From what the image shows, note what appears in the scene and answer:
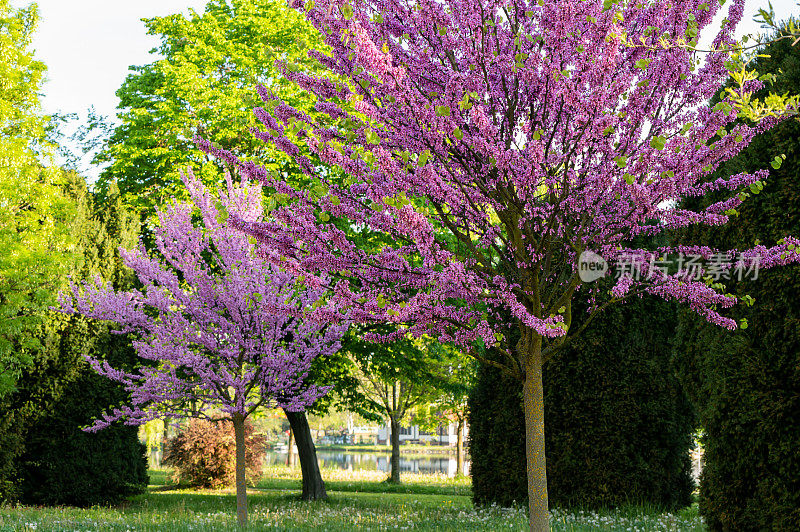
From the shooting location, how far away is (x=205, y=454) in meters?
21.8

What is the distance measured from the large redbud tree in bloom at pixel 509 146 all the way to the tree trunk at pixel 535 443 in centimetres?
1

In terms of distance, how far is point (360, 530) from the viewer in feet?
28.3

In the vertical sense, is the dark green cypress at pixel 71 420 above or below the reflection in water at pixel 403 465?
above

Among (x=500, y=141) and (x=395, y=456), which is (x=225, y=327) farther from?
(x=395, y=456)

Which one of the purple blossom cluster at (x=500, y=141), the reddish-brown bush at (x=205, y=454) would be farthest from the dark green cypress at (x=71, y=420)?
the purple blossom cluster at (x=500, y=141)

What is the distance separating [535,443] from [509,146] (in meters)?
2.58

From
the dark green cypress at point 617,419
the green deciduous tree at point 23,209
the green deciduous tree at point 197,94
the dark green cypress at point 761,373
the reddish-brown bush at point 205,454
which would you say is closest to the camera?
the dark green cypress at point 761,373

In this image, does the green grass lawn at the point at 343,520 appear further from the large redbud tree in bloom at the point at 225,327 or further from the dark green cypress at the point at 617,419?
the large redbud tree in bloom at the point at 225,327

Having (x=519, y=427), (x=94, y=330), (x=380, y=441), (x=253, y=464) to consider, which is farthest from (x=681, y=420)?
(x=380, y=441)

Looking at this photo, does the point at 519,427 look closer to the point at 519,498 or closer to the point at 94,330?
the point at 519,498

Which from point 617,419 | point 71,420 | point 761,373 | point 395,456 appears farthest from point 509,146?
point 395,456

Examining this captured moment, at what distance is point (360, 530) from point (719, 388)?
189 inches

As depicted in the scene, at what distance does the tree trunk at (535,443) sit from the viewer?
18.7 feet

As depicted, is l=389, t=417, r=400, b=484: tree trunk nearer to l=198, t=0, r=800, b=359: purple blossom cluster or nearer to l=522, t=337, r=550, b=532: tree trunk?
l=522, t=337, r=550, b=532: tree trunk
